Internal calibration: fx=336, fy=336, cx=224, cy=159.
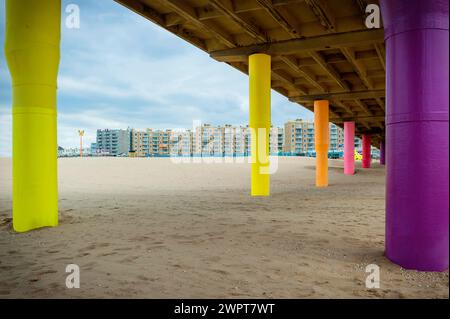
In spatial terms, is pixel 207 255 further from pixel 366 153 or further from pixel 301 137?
pixel 301 137

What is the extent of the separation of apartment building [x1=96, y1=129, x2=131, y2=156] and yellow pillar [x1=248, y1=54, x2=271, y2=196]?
176 metres

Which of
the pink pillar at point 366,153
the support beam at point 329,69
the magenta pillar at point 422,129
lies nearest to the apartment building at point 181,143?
the pink pillar at point 366,153

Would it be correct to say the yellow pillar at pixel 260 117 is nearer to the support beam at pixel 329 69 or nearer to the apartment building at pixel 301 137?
the support beam at pixel 329 69

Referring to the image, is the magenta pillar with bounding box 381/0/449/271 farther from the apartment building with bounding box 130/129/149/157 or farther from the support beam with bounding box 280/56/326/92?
the apartment building with bounding box 130/129/149/157

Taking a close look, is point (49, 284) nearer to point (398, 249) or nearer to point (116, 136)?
point (398, 249)

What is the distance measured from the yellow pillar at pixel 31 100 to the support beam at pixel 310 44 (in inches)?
283

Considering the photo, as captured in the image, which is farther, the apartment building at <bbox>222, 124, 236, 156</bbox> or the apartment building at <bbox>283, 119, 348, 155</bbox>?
the apartment building at <bbox>222, 124, 236, 156</bbox>

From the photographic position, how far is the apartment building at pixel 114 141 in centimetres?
18475

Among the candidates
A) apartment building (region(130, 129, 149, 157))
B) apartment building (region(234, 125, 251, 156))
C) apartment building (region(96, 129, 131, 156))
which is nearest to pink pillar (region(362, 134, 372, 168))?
apartment building (region(234, 125, 251, 156))

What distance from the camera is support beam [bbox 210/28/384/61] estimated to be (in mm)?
11141

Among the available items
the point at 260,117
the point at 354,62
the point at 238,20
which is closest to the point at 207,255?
the point at 238,20

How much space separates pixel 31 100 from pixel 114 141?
197065 millimetres

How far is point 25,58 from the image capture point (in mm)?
6844

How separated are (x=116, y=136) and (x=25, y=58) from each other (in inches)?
7640
